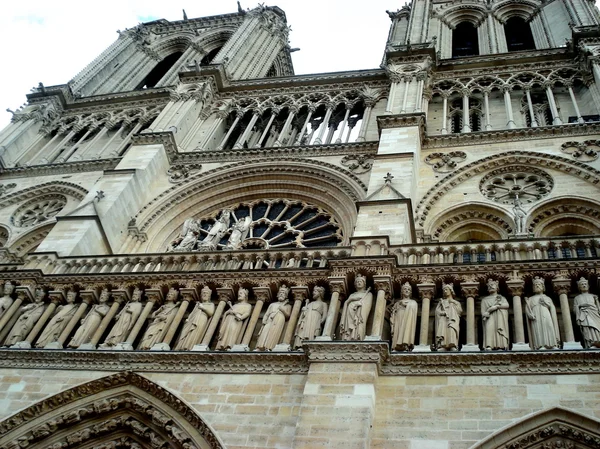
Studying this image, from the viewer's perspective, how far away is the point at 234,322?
9.97 meters

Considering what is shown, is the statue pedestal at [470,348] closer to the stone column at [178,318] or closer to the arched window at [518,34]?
the stone column at [178,318]

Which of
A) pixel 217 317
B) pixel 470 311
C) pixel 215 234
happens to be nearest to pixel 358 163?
pixel 215 234

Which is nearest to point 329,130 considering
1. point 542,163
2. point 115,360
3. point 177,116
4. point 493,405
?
point 177,116

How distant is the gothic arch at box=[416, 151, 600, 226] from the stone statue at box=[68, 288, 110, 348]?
5.94 metres

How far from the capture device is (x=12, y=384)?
9.80 meters

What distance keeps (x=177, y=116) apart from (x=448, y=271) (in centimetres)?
1064

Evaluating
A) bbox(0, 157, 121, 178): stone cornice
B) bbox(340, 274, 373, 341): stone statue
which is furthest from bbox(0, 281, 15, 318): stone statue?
bbox(0, 157, 121, 178): stone cornice

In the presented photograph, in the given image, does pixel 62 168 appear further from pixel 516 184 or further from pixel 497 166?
pixel 516 184

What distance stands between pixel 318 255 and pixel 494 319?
3.40 metres

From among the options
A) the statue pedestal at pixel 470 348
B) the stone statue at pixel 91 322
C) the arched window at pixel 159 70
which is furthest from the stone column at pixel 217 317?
the arched window at pixel 159 70

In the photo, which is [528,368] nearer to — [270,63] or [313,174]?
[313,174]

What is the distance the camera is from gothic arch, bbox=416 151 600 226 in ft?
43.5

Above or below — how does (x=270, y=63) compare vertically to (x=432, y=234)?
above

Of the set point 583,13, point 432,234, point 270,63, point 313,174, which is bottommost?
point 432,234
